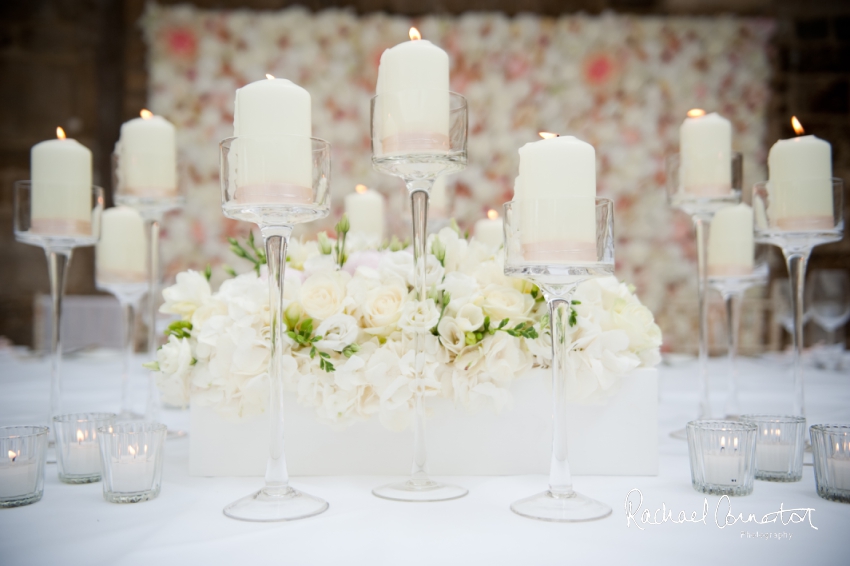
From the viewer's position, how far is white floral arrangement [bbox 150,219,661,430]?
95 cm

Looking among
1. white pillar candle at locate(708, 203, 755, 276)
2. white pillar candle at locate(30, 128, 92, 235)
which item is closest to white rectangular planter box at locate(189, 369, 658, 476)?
white pillar candle at locate(30, 128, 92, 235)

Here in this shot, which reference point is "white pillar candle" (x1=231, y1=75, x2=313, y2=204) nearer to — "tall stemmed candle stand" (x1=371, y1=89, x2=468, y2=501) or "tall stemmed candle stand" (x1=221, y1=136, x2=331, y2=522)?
"tall stemmed candle stand" (x1=221, y1=136, x2=331, y2=522)

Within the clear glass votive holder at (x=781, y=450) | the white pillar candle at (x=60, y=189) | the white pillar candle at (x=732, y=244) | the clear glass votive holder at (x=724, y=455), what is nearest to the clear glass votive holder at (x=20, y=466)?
the white pillar candle at (x=60, y=189)

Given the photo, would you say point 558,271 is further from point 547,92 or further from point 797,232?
point 547,92

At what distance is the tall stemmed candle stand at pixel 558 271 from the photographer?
2.57 ft

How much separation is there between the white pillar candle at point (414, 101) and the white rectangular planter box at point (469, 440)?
0.37m

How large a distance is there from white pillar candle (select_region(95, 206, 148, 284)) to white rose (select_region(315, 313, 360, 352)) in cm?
88

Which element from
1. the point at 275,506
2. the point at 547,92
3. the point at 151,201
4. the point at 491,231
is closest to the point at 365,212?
the point at 491,231

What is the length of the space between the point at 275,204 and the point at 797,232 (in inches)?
36.2

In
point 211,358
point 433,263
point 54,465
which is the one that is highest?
point 433,263

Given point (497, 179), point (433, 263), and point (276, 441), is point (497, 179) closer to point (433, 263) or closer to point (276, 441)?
point (433, 263)

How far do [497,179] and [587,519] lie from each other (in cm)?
287

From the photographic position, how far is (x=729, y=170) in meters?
1.38

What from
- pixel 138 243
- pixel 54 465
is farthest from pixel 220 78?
pixel 54 465
